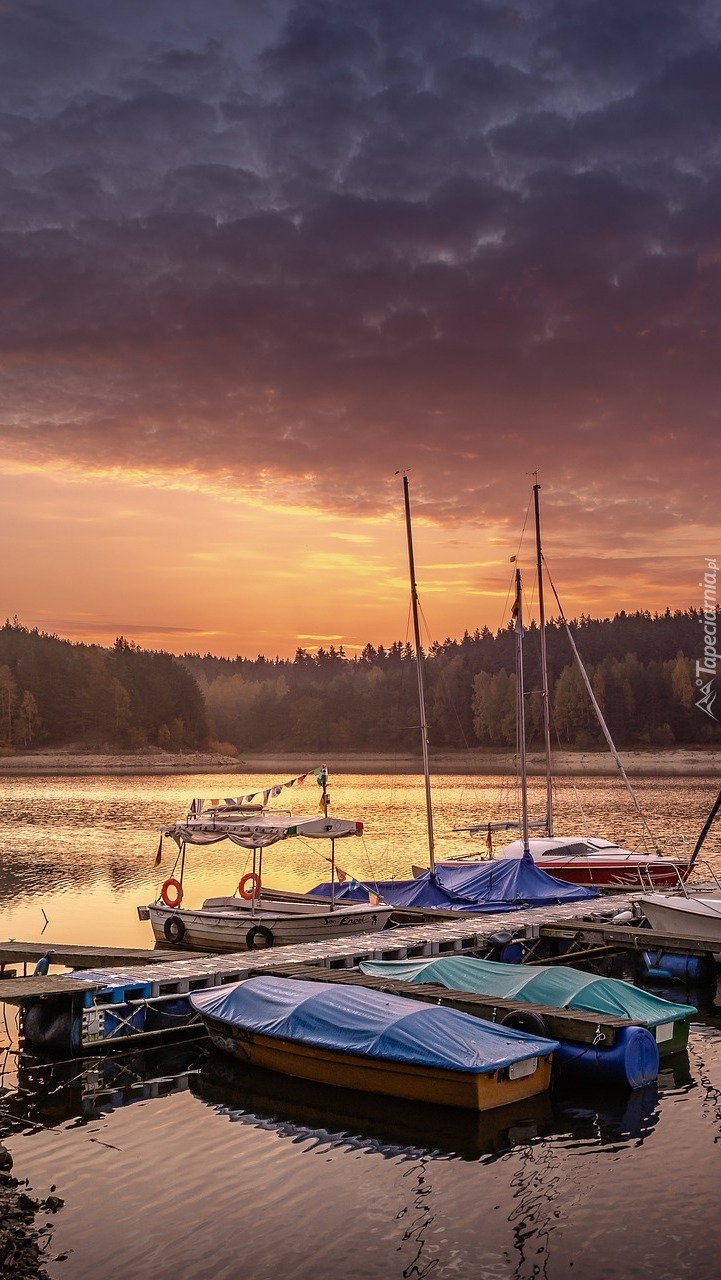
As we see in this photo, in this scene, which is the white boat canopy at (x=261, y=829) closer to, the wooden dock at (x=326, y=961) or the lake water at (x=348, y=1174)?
the wooden dock at (x=326, y=961)

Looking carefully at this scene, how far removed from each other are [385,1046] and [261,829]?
16737 mm

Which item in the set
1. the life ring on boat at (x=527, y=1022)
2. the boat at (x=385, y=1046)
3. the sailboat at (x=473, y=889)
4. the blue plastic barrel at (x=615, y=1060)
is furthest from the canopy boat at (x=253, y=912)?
the blue plastic barrel at (x=615, y=1060)

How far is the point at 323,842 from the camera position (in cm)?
7831

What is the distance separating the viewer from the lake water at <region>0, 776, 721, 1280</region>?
13.9m

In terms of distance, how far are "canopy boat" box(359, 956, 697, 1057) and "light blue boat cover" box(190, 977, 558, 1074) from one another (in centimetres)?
204

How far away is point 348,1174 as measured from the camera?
1645cm

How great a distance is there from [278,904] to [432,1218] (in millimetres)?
22229

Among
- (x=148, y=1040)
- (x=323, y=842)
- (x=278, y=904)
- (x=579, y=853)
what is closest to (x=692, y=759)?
(x=323, y=842)

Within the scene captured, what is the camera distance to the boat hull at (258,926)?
3369cm

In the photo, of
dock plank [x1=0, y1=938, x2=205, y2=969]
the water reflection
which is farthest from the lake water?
dock plank [x1=0, y1=938, x2=205, y2=969]

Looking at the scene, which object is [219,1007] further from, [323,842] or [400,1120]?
[323,842]

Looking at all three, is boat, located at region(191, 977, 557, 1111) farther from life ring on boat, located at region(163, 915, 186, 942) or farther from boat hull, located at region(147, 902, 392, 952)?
life ring on boat, located at region(163, 915, 186, 942)

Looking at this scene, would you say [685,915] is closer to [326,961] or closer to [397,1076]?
[326,961]

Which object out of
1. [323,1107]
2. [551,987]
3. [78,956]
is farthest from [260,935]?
[323,1107]
